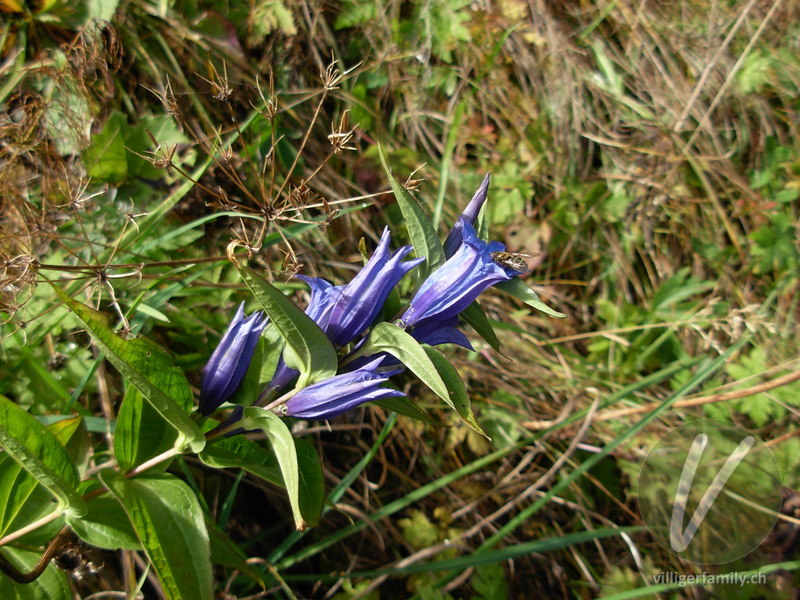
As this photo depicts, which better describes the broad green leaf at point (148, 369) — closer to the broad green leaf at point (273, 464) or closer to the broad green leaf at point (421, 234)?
the broad green leaf at point (273, 464)

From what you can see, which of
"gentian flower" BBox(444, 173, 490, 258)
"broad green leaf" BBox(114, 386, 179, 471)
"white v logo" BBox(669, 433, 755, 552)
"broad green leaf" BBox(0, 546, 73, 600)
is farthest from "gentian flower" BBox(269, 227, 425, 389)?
"white v logo" BBox(669, 433, 755, 552)

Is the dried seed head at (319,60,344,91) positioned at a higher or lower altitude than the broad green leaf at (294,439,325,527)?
higher

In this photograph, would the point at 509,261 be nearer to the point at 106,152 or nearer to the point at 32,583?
the point at 32,583

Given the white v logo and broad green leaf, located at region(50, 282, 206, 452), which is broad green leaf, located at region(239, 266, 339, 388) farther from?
the white v logo

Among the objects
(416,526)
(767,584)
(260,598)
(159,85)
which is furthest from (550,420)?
(159,85)

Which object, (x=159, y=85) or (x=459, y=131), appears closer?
(x=159, y=85)

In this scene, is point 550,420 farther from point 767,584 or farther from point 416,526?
point 767,584
